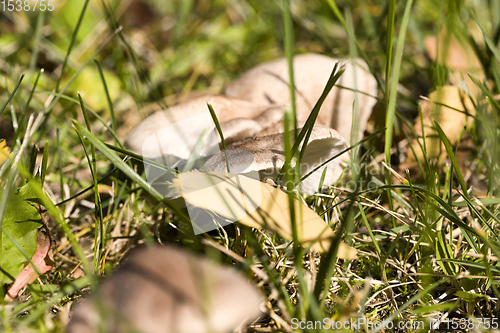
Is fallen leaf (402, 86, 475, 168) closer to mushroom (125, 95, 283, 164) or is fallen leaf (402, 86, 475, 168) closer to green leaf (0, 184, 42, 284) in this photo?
mushroom (125, 95, 283, 164)

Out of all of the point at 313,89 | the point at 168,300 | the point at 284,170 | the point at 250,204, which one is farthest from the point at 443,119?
the point at 168,300

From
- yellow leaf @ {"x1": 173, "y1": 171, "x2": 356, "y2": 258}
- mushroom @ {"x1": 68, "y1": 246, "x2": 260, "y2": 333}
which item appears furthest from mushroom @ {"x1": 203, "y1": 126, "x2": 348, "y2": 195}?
mushroom @ {"x1": 68, "y1": 246, "x2": 260, "y2": 333}

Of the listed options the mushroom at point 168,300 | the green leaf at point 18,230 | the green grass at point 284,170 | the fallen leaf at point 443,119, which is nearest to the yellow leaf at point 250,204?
the green grass at point 284,170

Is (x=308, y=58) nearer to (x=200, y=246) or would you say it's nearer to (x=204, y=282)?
(x=200, y=246)

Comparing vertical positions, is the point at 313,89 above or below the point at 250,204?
above

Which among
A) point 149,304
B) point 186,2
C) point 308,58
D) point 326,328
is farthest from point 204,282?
point 186,2

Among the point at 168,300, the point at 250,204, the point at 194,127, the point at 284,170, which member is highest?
the point at 194,127

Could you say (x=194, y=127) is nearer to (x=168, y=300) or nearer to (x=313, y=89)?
(x=313, y=89)
